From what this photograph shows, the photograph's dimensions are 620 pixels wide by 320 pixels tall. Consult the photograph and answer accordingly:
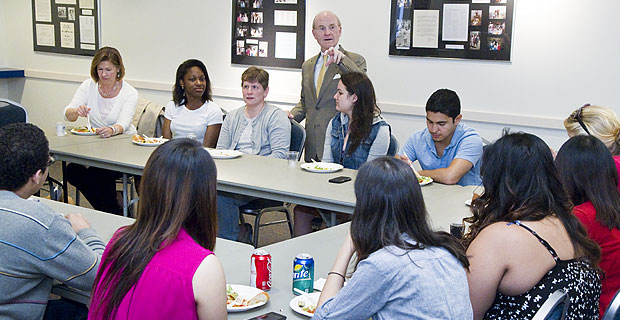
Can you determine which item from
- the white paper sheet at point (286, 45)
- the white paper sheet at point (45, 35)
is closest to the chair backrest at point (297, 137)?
the white paper sheet at point (286, 45)

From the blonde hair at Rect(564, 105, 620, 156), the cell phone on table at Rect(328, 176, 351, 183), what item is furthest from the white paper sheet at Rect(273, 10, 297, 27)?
the blonde hair at Rect(564, 105, 620, 156)

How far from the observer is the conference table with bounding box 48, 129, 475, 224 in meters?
3.39

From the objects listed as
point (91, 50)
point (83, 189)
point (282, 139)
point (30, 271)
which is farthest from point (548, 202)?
point (91, 50)

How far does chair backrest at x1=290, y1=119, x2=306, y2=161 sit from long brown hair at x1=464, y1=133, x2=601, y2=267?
262 cm

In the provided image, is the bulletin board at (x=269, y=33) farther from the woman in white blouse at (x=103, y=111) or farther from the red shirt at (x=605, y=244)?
the red shirt at (x=605, y=244)

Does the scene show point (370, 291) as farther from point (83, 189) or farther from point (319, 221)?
point (83, 189)

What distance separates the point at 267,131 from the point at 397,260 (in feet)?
9.92

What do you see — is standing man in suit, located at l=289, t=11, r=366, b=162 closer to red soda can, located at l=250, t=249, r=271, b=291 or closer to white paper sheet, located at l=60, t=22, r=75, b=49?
red soda can, located at l=250, t=249, r=271, b=291

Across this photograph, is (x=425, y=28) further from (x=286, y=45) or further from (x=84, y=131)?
(x=84, y=131)

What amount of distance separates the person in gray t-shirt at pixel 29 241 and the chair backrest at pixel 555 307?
52.8 inches

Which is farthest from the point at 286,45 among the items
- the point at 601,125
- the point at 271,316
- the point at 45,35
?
the point at 271,316

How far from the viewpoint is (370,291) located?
65.1 inches

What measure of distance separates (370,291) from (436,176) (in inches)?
86.2

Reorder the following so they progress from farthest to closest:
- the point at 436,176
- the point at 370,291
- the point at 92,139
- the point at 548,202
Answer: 1. the point at 92,139
2. the point at 436,176
3. the point at 548,202
4. the point at 370,291
